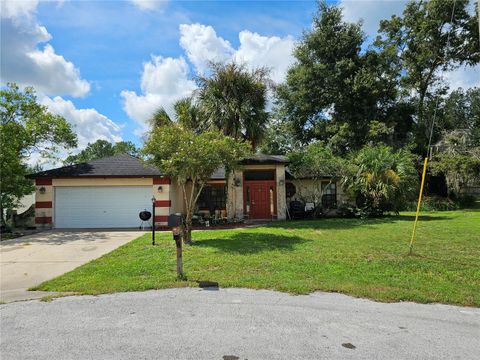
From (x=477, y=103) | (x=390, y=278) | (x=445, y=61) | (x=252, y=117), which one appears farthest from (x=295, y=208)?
(x=477, y=103)

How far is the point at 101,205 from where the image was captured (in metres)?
17.1

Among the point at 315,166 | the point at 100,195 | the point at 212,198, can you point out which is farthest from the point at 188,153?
the point at 212,198

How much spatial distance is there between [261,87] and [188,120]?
12.4 feet

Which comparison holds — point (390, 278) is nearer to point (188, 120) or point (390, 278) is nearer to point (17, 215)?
point (188, 120)

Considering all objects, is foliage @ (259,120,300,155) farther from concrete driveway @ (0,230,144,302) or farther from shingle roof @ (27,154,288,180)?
concrete driveway @ (0,230,144,302)

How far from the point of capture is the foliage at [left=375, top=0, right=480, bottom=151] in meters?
27.6

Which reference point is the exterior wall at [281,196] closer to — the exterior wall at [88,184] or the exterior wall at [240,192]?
the exterior wall at [240,192]

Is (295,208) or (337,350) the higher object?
(295,208)

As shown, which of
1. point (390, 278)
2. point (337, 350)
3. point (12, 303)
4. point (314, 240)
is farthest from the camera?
point (314, 240)

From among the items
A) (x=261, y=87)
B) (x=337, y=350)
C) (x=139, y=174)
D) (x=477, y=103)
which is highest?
(x=477, y=103)

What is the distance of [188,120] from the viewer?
57.6 feet

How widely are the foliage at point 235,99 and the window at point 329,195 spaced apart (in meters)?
6.14

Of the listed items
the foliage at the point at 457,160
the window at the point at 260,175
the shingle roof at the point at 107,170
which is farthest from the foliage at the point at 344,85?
the shingle roof at the point at 107,170

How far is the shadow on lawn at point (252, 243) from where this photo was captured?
10.1 metres
